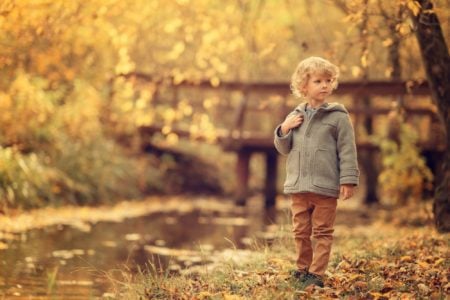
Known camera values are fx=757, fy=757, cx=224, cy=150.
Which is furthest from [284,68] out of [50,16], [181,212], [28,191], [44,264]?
[44,264]

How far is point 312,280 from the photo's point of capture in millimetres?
5215

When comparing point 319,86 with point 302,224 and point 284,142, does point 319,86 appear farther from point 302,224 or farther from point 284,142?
point 302,224

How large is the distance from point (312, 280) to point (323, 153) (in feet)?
2.89

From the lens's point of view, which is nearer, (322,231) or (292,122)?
(322,231)

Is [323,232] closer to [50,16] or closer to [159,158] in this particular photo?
[50,16]

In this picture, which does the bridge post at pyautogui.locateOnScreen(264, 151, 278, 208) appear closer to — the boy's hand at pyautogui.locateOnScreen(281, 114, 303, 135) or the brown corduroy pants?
the brown corduroy pants

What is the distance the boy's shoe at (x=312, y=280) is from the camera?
519cm

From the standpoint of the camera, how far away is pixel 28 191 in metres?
11.4

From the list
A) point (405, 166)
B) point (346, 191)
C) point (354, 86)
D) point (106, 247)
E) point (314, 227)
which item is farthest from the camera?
point (354, 86)

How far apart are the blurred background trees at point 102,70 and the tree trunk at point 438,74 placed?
159 millimetres

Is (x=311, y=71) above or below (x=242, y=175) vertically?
above

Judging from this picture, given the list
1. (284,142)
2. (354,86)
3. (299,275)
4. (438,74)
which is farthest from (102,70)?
(299,275)

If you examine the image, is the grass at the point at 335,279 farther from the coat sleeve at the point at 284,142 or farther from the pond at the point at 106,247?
the coat sleeve at the point at 284,142

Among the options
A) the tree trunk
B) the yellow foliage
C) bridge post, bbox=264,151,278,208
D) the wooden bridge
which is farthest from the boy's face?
bridge post, bbox=264,151,278,208
